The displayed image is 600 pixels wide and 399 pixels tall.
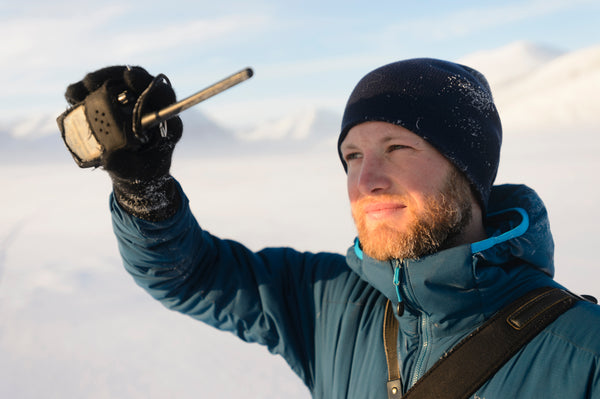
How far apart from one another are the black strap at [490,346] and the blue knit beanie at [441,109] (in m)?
0.40

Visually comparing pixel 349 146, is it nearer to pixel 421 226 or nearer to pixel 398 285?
pixel 421 226

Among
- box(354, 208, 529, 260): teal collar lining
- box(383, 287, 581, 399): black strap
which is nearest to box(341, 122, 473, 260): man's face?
box(354, 208, 529, 260): teal collar lining

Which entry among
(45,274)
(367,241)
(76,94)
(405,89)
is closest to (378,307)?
(367,241)

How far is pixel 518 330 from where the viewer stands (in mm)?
1323

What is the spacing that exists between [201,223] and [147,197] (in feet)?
15.6

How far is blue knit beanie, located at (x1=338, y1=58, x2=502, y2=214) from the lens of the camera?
157cm

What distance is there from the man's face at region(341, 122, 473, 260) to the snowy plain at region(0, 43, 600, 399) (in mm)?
2068

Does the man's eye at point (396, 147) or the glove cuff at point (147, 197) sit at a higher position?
the man's eye at point (396, 147)

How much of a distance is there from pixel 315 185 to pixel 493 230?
670 centimetres

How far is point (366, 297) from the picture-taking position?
1713 mm

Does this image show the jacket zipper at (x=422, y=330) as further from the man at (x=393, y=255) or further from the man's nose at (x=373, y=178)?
the man's nose at (x=373, y=178)

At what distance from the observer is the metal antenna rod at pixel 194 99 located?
1.18 metres

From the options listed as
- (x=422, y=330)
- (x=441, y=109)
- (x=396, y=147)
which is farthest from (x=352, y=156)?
(x=422, y=330)

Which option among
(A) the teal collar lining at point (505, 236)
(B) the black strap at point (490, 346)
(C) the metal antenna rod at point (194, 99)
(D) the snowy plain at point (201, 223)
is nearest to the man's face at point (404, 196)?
(A) the teal collar lining at point (505, 236)
